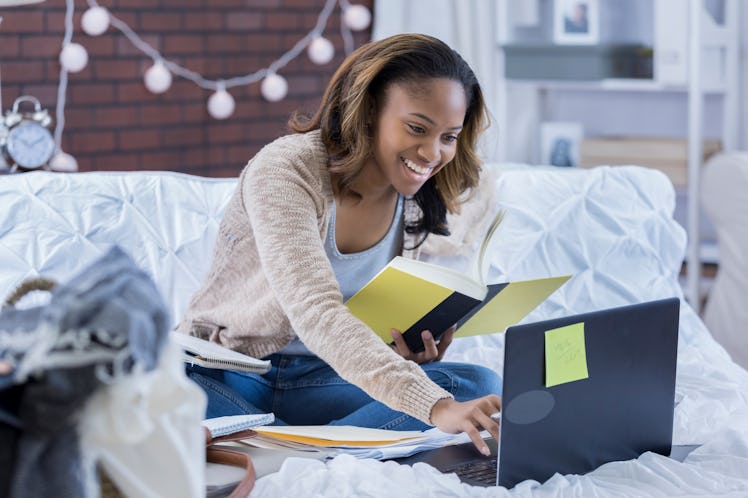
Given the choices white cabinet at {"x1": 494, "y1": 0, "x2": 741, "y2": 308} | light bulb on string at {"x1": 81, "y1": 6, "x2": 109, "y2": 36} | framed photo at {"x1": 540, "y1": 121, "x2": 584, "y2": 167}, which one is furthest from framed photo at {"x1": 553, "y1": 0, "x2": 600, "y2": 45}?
light bulb on string at {"x1": 81, "y1": 6, "x2": 109, "y2": 36}

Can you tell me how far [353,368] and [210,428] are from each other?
0.66 feet

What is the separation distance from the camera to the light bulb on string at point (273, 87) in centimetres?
388

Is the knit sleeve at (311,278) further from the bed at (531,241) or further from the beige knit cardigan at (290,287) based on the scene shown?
the bed at (531,241)

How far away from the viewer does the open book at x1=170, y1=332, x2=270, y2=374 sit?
1665mm

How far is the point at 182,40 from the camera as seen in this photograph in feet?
12.2

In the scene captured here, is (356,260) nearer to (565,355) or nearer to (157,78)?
(565,355)

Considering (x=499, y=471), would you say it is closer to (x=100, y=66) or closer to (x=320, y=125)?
(x=320, y=125)

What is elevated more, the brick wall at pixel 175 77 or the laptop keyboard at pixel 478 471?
the brick wall at pixel 175 77

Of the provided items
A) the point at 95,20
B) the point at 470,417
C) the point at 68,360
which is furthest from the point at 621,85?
the point at 68,360

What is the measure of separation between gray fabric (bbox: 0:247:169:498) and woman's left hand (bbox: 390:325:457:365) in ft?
3.09

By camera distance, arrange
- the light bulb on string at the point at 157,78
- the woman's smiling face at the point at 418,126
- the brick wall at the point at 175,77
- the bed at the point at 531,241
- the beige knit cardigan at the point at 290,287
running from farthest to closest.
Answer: the light bulb on string at the point at 157,78 → the brick wall at the point at 175,77 → the bed at the point at 531,241 → the woman's smiling face at the point at 418,126 → the beige knit cardigan at the point at 290,287

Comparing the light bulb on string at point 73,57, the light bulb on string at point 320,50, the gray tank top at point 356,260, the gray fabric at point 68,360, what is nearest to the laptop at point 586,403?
the gray tank top at point 356,260

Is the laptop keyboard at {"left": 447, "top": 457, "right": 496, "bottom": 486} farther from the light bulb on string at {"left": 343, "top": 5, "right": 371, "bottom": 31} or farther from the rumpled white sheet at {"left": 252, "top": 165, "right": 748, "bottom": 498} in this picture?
the light bulb on string at {"left": 343, "top": 5, "right": 371, "bottom": 31}

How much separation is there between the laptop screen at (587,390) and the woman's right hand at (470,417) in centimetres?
4
